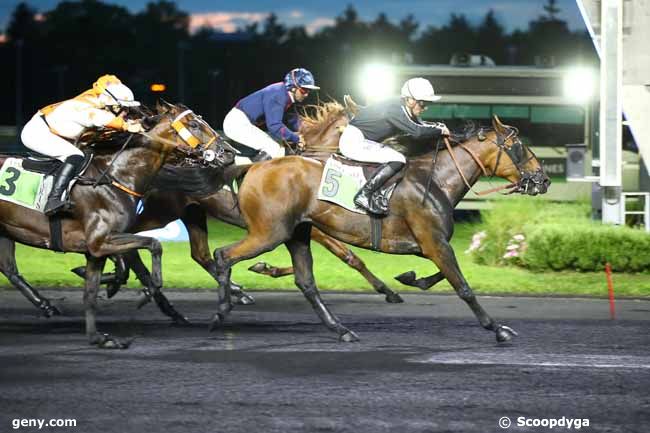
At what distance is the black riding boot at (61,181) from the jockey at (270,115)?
9.07 feet

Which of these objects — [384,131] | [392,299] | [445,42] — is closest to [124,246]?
[384,131]

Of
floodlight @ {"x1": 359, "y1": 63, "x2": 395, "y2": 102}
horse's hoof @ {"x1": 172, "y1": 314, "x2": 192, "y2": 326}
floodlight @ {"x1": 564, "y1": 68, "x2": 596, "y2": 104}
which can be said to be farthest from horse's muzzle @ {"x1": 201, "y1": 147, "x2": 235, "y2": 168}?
floodlight @ {"x1": 564, "y1": 68, "x2": 596, "y2": 104}

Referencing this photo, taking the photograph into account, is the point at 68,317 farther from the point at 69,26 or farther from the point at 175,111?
the point at 69,26

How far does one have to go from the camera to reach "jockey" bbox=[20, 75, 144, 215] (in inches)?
402

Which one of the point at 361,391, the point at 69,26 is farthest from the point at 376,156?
the point at 69,26

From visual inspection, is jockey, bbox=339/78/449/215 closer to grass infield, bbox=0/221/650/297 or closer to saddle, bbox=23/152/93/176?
saddle, bbox=23/152/93/176

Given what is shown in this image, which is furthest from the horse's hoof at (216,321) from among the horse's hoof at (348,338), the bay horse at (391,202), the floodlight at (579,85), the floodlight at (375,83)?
the floodlight at (579,85)

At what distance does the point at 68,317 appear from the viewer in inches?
464

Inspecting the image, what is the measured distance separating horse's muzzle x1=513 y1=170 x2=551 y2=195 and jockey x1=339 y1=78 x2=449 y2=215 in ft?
2.57

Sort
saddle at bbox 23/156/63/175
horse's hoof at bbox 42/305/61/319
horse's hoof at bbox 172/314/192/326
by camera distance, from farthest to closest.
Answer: horse's hoof at bbox 42/305/61/319 < horse's hoof at bbox 172/314/192/326 < saddle at bbox 23/156/63/175

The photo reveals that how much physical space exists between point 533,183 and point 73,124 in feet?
13.0

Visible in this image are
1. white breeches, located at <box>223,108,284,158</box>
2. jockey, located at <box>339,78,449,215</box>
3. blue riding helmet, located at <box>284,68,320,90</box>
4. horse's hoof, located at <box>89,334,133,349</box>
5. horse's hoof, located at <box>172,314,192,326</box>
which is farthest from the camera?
white breeches, located at <box>223,108,284,158</box>

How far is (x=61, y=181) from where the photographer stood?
10.2 metres

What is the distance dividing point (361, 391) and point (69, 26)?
→ 85.9m
